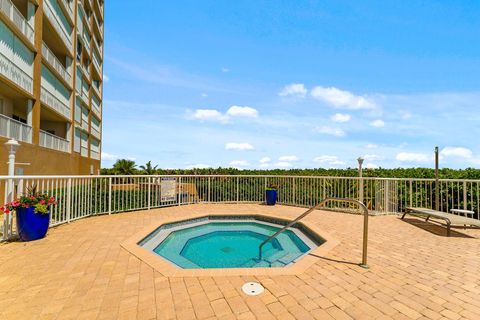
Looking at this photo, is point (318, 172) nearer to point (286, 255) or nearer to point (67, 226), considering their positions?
point (286, 255)

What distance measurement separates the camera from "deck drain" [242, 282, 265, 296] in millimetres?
2639

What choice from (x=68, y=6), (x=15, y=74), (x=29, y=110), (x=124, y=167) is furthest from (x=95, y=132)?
(x=15, y=74)

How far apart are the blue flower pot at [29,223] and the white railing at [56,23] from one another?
1304 centimetres

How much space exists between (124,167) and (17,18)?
15358 millimetres

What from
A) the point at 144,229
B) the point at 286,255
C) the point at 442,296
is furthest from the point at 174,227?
the point at 442,296

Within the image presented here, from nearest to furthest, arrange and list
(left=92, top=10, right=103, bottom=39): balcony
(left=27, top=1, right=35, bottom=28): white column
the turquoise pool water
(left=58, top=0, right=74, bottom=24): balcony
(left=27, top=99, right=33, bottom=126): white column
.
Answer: the turquoise pool water
(left=27, top=1, right=35, bottom=28): white column
(left=27, top=99, right=33, bottom=126): white column
(left=58, top=0, right=74, bottom=24): balcony
(left=92, top=10, right=103, bottom=39): balcony

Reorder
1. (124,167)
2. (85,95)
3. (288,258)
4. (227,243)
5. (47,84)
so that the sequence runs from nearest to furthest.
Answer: (288,258), (227,243), (47,84), (85,95), (124,167)

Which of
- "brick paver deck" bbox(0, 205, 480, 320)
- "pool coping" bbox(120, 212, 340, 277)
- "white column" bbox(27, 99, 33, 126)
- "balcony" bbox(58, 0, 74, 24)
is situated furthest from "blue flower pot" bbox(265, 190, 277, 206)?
"balcony" bbox(58, 0, 74, 24)

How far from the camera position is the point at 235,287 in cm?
278

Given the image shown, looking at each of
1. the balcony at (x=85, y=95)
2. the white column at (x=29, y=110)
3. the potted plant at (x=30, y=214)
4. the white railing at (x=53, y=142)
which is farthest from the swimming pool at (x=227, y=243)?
the balcony at (x=85, y=95)

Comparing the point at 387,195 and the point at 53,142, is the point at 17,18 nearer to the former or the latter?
the point at 53,142

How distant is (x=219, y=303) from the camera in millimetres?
2438

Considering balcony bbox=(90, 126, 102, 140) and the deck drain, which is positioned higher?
balcony bbox=(90, 126, 102, 140)

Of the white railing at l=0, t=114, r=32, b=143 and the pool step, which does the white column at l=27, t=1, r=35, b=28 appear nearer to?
the white railing at l=0, t=114, r=32, b=143
